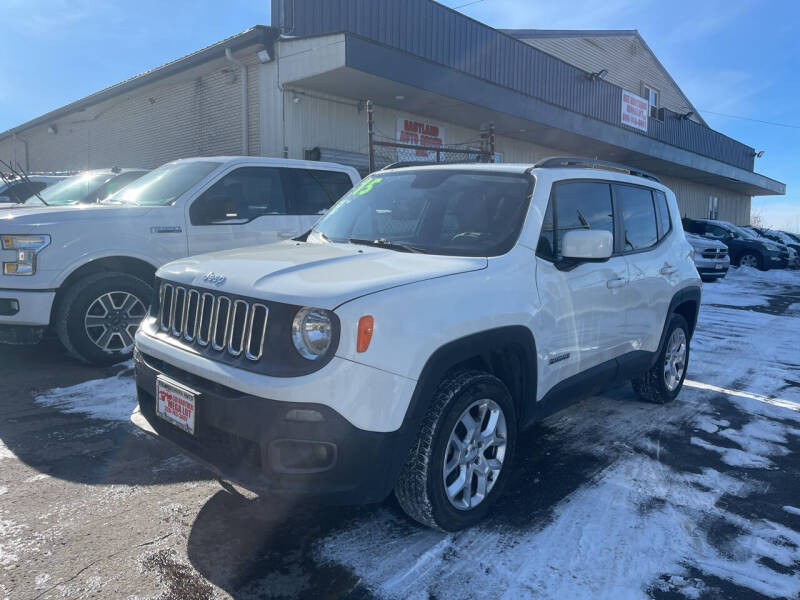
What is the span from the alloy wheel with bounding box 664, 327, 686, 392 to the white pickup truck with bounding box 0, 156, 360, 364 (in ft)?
11.5

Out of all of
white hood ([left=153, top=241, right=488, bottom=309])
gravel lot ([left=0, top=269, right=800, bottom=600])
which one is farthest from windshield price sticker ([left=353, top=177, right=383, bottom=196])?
gravel lot ([left=0, top=269, right=800, bottom=600])

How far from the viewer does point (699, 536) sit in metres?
2.88

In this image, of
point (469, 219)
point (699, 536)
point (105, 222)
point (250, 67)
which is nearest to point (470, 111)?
point (250, 67)

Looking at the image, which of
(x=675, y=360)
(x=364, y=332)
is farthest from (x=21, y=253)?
(x=675, y=360)

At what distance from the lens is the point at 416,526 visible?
9.55ft

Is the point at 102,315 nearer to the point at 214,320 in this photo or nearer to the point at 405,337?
the point at 214,320

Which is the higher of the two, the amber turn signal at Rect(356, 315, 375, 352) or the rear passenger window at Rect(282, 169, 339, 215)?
the rear passenger window at Rect(282, 169, 339, 215)

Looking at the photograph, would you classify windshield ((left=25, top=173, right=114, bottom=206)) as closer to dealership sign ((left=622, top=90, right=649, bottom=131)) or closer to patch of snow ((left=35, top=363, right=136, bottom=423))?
patch of snow ((left=35, top=363, right=136, bottom=423))

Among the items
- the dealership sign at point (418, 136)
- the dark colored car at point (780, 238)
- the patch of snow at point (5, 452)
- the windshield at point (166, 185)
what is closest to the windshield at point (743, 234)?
the dark colored car at point (780, 238)

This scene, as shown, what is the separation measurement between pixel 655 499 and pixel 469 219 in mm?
1881

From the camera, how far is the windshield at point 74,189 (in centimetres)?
820

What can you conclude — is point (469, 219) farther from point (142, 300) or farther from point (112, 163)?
point (112, 163)

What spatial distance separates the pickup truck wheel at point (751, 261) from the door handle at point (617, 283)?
19.1 metres

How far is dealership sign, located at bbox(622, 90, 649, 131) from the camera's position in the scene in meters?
20.1
